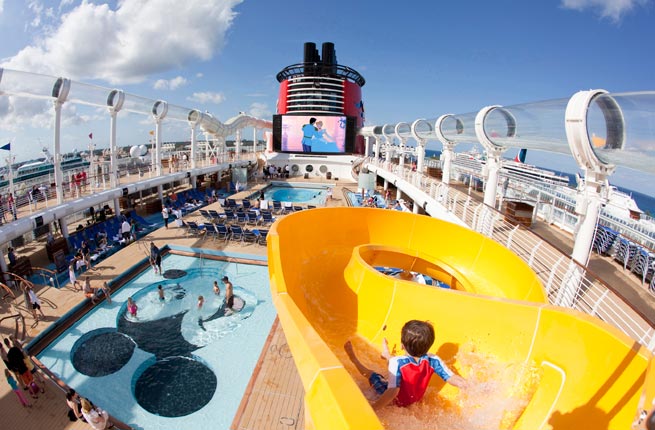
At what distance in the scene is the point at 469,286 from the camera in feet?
12.1

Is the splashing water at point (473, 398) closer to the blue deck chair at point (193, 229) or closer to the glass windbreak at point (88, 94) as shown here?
the blue deck chair at point (193, 229)

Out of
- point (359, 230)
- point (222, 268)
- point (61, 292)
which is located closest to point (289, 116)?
point (222, 268)

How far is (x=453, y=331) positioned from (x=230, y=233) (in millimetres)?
9221

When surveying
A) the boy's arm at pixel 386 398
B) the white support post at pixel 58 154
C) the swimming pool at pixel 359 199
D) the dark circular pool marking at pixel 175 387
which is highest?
the white support post at pixel 58 154

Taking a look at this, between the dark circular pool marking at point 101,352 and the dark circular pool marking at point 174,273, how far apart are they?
2257 millimetres

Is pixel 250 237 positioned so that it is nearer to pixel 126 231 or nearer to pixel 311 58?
pixel 126 231

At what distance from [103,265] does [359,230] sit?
7.87 m

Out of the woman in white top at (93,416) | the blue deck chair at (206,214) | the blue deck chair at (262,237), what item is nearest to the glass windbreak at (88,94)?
the blue deck chair at (206,214)

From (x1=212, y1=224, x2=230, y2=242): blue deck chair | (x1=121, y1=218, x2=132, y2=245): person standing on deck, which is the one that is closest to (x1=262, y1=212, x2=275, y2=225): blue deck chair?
(x1=212, y1=224, x2=230, y2=242): blue deck chair

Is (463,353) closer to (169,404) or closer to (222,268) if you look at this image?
(169,404)

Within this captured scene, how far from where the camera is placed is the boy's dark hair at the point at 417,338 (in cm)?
174

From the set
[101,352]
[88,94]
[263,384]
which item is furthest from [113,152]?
[263,384]

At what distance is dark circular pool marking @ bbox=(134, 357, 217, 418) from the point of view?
477 cm

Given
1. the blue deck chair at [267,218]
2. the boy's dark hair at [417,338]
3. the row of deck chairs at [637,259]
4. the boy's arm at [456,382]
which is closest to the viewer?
the boy's dark hair at [417,338]
